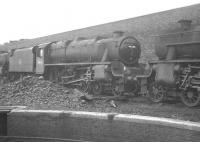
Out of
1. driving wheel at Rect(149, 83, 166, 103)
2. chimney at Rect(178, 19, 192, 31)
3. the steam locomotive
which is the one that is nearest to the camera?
chimney at Rect(178, 19, 192, 31)

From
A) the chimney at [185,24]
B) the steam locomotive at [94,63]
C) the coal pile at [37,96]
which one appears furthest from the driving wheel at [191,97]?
the coal pile at [37,96]

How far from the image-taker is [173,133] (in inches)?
223

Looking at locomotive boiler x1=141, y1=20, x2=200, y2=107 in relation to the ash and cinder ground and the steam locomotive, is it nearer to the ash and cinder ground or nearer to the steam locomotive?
the ash and cinder ground

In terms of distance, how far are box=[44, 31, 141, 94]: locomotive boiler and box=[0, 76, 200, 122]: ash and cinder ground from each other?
53.5 inches

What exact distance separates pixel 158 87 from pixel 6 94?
5419mm

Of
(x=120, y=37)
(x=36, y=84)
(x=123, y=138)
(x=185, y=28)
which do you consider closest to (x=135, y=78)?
(x=120, y=37)

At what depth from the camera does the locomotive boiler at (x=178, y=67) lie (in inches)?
368

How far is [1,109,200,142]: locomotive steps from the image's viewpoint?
5.66 metres

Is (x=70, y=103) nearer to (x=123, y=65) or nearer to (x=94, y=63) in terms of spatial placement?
(x=94, y=63)

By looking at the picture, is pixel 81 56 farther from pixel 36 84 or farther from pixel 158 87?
pixel 158 87

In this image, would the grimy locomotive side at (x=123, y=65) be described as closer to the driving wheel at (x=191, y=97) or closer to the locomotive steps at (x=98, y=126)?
the driving wheel at (x=191, y=97)

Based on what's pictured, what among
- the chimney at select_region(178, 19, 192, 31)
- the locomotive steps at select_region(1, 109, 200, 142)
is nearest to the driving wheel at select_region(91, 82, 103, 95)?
the chimney at select_region(178, 19, 192, 31)

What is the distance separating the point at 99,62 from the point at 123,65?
100 cm

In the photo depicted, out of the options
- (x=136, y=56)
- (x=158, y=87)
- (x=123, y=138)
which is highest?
(x=136, y=56)
